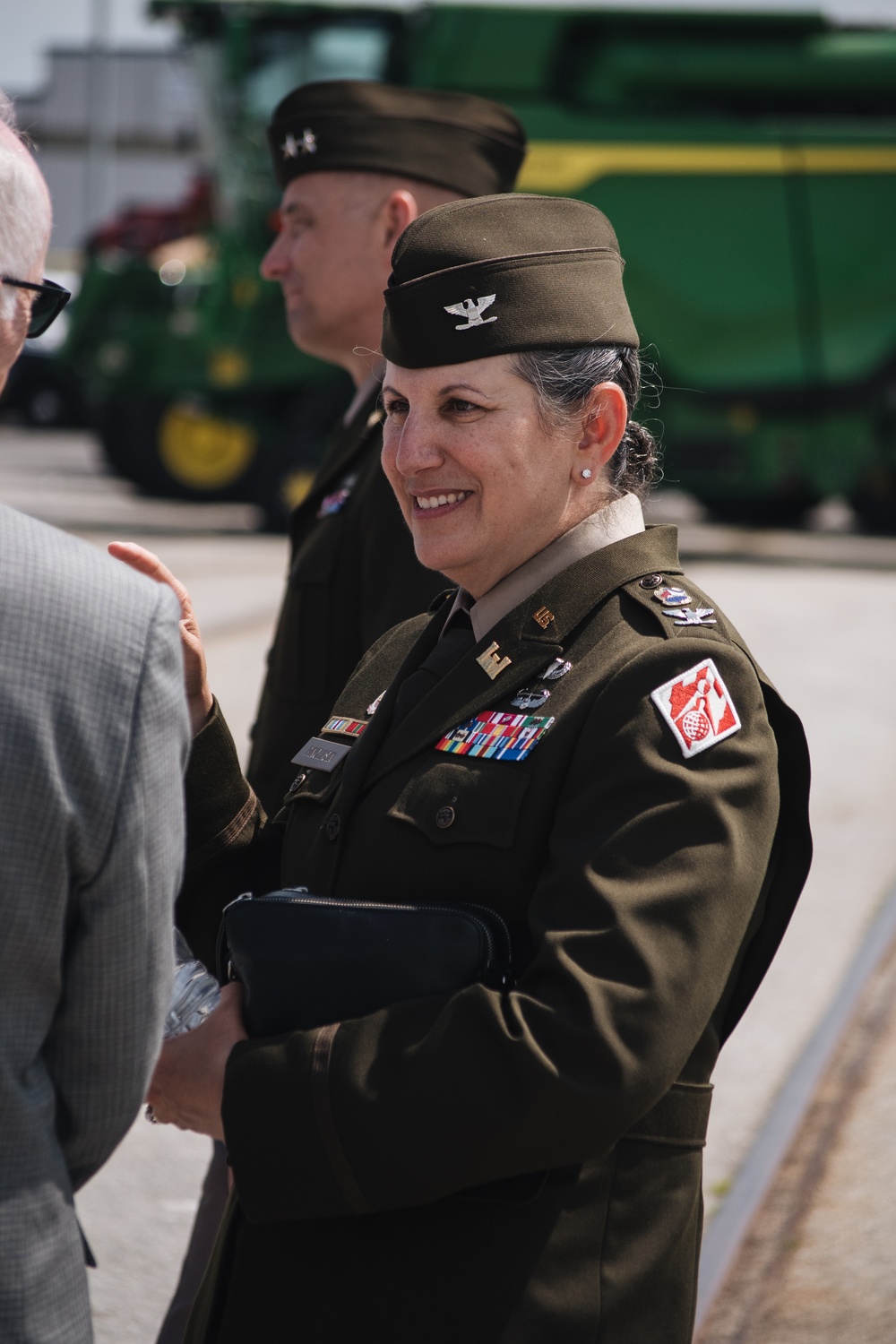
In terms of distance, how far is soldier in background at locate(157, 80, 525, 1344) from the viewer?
2375mm

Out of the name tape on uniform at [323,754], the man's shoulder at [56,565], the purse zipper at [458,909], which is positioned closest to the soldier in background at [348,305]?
the name tape on uniform at [323,754]

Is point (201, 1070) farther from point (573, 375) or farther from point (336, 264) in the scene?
point (336, 264)

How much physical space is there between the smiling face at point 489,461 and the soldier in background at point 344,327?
1.93 ft

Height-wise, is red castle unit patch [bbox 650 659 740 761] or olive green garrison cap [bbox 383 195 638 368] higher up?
olive green garrison cap [bbox 383 195 638 368]

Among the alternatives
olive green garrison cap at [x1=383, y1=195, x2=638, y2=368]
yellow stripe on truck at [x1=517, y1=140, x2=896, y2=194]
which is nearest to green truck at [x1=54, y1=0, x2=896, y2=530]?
yellow stripe on truck at [x1=517, y1=140, x2=896, y2=194]

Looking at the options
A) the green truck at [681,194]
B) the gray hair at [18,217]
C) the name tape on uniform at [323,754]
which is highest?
the gray hair at [18,217]

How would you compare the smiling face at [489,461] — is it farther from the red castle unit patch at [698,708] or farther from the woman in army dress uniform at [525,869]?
the red castle unit patch at [698,708]

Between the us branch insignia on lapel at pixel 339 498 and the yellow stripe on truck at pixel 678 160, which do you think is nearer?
the us branch insignia on lapel at pixel 339 498

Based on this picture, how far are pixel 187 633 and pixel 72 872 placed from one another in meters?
0.57

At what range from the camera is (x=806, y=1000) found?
13.7 ft

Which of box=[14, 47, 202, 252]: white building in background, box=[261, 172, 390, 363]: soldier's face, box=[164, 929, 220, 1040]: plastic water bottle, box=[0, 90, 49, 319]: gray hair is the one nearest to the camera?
box=[0, 90, 49, 319]: gray hair

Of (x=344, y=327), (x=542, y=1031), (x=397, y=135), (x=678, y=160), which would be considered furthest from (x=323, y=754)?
(x=678, y=160)

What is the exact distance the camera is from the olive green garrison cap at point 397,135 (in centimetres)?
277

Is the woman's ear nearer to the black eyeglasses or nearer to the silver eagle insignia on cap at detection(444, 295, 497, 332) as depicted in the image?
the silver eagle insignia on cap at detection(444, 295, 497, 332)
